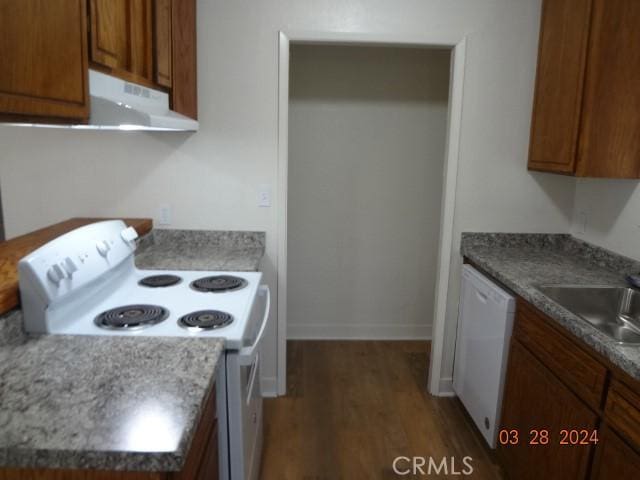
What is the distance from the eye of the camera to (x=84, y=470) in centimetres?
92

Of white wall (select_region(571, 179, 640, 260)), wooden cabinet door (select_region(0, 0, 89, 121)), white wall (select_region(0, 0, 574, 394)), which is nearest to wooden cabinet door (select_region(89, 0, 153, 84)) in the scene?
wooden cabinet door (select_region(0, 0, 89, 121))

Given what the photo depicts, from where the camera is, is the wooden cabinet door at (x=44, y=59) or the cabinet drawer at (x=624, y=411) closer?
the wooden cabinet door at (x=44, y=59)

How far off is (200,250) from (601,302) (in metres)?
1.91

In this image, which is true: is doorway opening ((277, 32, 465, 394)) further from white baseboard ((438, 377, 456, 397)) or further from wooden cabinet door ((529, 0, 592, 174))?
wooden cabinet door ((529, 0, 592, 174))

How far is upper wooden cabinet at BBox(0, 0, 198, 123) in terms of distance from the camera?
1.08 meters

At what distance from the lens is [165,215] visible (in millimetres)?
2668

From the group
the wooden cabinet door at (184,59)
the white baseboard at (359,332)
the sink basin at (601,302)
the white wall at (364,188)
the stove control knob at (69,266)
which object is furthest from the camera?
the white baseboard at (359,332)

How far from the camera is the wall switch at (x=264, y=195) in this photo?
2.70 metres

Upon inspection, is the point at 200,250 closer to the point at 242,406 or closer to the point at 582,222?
the point at 242,406

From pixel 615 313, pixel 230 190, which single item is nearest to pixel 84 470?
pixel 230 190

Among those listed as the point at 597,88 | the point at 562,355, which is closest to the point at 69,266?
the point at 562,355

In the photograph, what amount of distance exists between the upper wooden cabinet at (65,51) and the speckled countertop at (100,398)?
59 cm

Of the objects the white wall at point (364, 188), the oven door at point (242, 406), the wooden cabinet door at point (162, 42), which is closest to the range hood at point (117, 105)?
the wooden cabinet door at point (162, 42)

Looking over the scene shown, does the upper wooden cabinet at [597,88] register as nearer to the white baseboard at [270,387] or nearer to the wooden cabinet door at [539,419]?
the wooden cabinet door at [539,419]
